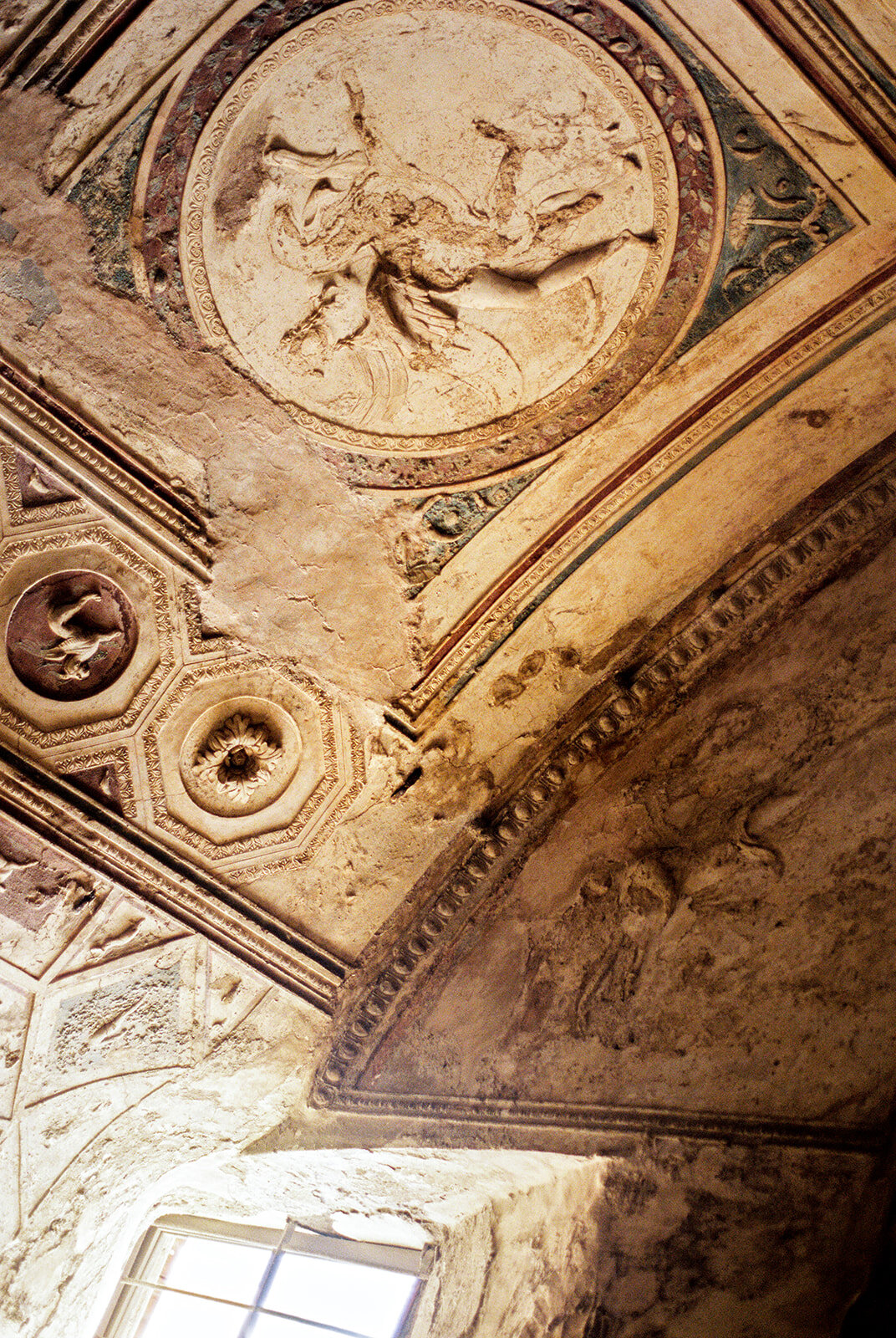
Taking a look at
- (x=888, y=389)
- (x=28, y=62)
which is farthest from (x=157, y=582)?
(x=888, y=389)

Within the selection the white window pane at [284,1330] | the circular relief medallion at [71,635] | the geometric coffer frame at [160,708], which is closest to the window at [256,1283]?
the white window pane at [284,1330]

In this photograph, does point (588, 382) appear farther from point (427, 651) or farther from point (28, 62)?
point (28, 62)

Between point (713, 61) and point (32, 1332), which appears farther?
point (32, 1332)

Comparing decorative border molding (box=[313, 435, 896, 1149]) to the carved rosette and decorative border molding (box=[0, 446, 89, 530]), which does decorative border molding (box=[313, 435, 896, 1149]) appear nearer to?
the carved rosette

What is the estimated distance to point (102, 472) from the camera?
446cm

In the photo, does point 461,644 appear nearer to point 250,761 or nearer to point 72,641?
point 250,761

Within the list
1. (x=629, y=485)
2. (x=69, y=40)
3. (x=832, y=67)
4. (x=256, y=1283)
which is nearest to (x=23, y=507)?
(x=69, y=40)

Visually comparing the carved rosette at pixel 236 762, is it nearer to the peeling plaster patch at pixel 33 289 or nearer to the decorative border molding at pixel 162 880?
the decorative border molding at pixel 162 880

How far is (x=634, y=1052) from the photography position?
4332 mm

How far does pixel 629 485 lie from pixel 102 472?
2.50 meters

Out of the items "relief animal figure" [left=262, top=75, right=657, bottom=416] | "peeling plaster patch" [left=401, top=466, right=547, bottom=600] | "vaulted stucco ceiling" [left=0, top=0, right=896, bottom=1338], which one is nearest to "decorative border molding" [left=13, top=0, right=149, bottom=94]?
"vaulted stucco ceiling" [left=0, top=0, right=896, bottom=1338]

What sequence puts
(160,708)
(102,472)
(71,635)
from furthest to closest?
(160,708) → (71,635) → (102,472)

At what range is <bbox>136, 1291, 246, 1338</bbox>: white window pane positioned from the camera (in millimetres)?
5883

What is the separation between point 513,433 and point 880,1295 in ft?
12.2
